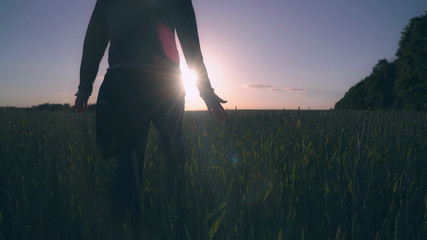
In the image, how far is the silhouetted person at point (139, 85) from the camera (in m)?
1.33

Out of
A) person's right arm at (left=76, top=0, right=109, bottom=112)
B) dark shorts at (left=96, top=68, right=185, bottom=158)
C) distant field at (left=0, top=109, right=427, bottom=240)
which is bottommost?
distant field at (left=0, top=109, right=427, bottom=240)

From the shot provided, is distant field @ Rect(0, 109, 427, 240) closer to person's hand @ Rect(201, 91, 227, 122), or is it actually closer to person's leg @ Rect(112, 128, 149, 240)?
person's leg @ Rect(112, 128, 149, 240)

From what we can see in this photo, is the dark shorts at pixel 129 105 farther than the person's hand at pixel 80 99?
No

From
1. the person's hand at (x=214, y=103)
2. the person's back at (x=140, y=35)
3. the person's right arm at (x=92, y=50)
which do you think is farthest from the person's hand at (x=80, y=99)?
the person's hand at (x=214, y=103)

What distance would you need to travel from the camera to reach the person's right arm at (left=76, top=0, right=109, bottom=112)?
1642 mm

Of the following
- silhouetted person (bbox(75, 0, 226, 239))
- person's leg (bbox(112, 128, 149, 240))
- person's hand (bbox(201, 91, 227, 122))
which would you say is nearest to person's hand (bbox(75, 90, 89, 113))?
silhouetted person (bbox(75, 0, 226, 239))

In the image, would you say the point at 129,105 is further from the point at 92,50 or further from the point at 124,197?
the point at 92,50

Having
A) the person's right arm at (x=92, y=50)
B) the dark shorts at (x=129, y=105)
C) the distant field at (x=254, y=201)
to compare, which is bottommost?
the distant field at (x=254, y=201)

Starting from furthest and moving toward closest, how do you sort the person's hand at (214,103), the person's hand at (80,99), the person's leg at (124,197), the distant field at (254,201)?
the person's hand at (80,99) < the person's hand at (214,103) < the person's leg at (124,197) < the distant field at (254,201)

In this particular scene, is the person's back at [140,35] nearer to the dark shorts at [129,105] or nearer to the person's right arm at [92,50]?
the dark shorts at [129,105]

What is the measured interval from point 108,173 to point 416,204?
2.39m

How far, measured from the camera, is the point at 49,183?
1.85m

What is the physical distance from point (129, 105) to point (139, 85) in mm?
135

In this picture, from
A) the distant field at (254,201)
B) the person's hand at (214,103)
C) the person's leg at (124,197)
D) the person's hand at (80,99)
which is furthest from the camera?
the person's hand at (80,99)
